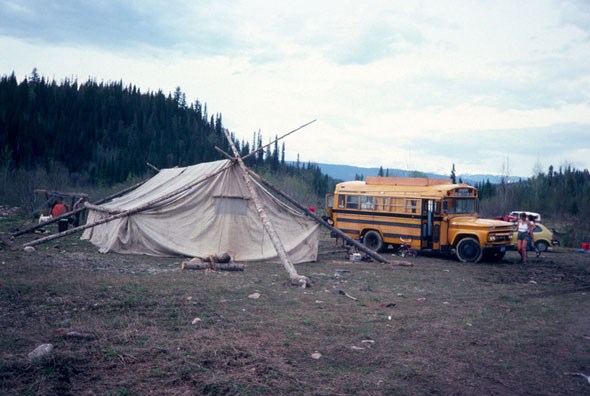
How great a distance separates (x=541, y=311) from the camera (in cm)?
958

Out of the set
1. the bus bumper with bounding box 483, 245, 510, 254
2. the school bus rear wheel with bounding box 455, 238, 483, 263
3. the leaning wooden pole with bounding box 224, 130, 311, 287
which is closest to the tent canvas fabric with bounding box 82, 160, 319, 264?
the leaning wooden pole with bounding box 224, 130, 311, 287

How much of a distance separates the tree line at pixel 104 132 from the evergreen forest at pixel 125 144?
15 cm

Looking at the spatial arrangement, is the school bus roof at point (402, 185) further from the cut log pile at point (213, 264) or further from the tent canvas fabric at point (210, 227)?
the cut log pile at point (213, 264)

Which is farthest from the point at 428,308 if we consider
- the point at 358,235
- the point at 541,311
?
the point at 358,235

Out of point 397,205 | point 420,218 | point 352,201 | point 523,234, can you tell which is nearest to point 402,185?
point 397,205

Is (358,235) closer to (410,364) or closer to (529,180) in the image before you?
(410,364)

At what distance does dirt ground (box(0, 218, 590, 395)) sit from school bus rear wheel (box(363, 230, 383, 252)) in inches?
259

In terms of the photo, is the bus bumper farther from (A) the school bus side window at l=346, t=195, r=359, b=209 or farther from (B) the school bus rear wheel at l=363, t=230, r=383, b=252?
(A) the school bus side window at l=346, t=195, r=359, b=209

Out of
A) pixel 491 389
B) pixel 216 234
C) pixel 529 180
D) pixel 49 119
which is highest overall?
pixel 49 119

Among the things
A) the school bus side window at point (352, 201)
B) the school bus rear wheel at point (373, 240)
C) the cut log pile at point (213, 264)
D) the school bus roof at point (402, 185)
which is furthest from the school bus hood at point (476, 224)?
the cut log pile at point (213, 264)

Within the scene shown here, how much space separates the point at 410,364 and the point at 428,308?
3.59m

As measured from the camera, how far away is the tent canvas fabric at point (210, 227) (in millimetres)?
14609

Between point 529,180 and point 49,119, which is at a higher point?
point 49,119

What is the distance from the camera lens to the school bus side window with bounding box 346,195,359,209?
797 inches
